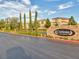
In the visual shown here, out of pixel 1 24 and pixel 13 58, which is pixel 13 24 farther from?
pixel 13 58

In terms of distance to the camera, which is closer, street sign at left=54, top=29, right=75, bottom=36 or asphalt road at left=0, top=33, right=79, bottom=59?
asphalt road at left=0, top=33, right=79, bottom=59

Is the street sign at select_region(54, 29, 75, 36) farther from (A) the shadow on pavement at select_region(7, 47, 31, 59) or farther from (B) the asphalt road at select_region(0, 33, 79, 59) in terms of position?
(A) the shadow on pavement at select_region(7, 47, 31, 59)

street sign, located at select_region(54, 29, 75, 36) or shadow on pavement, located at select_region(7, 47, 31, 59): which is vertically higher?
street sign, located at select_region(54, 29, 75, 36)

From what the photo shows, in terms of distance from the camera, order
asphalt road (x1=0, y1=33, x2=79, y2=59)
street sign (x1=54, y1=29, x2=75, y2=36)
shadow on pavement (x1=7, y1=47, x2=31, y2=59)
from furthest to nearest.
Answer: street sign (x1=54, y1=29, x2=75, y2=36) < asphalt road (x1=0, y1=33, x2=79, y2=59) < shadow on pavement (x1=7, y1=47, x2=31, y2=59)

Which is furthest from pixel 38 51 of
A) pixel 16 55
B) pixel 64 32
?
pixel 64 32

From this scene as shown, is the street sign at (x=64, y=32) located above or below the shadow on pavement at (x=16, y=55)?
above

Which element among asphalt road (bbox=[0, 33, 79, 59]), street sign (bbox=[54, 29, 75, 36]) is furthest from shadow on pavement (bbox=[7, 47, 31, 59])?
street sign (bbox=[54, 29, 75, 36])

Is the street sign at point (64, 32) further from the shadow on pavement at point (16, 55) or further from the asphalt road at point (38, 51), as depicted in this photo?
the shadow on pavement at point (16, 55)

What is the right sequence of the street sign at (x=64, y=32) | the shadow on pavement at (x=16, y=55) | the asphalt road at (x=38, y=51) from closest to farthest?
the shadow on pavement at (x=16, y=55)
the asphalt road at (x=38, y=51)
the street sign at (x=64, y=32)

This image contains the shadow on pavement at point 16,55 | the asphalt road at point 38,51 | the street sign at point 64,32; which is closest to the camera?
the shadow on pavement at point 16,55

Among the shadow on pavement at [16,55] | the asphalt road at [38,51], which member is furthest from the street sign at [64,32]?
the shadow on pavement at [16,55]

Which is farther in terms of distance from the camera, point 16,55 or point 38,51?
point 38,51

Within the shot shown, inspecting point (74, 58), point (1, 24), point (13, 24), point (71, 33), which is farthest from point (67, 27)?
point (1, 24)

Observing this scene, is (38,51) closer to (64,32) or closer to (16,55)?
(16,55)
